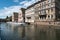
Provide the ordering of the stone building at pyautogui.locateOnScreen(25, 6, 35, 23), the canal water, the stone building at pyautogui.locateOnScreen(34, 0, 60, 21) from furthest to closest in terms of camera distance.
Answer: the stone building at pyautogui.locateOnScreen(25, 6, 35, 23) → the stone building at pyautogui.locateOnScreen(34, 0, 60, 21) → the canal water

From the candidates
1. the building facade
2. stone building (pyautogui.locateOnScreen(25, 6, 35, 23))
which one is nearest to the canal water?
the building facade

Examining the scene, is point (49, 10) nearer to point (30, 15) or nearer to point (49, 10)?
point (49, 10)

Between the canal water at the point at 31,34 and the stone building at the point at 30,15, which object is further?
the stone building at the point at 30,15

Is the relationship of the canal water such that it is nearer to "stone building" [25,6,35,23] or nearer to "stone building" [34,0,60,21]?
"stone building" [34,0,60,21]

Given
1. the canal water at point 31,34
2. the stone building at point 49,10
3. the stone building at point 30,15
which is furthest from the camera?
the stone building at point 30,15

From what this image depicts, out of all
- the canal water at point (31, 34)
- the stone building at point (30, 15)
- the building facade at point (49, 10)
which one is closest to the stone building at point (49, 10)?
the building facade at point (49, 10)

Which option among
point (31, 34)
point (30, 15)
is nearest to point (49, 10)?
point (30, 15)

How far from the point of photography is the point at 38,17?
3807 inches

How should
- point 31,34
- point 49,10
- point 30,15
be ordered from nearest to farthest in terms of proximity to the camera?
point 31,34 → point 49,10 → point 30,15

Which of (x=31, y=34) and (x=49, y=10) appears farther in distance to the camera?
(x=49, y=10)

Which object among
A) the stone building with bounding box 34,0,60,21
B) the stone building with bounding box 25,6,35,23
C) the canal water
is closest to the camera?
the canal water

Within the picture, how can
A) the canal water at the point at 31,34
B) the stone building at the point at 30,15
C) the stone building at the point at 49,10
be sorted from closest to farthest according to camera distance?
the canal water at the point at 31,34 → the stone building at the point at 49,10 → the stone building at the point at 30,15

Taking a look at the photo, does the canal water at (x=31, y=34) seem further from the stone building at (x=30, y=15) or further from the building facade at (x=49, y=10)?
the stone building at (x=30, y=15)

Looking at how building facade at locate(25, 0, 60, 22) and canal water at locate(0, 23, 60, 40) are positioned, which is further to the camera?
building facade at locate(25, 0, 60, 22)
